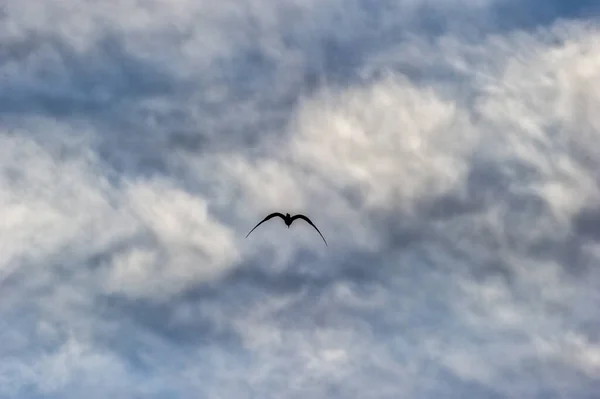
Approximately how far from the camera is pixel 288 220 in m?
103
